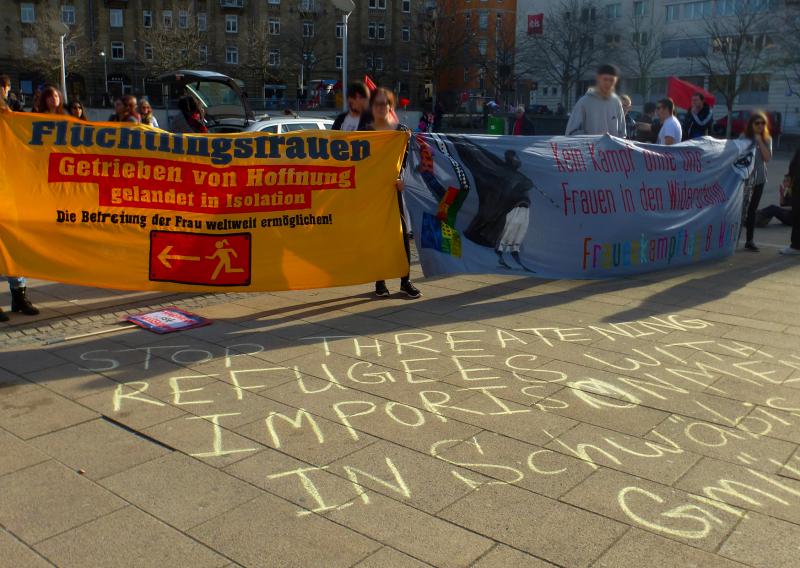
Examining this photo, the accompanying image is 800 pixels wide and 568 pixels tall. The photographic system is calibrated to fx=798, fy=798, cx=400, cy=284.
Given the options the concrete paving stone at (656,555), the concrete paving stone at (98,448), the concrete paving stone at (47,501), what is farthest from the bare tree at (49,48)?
the concrete paving stone at (656,555)

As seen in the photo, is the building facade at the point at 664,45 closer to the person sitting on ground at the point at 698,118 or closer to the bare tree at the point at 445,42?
the bare tree at the point at 445,42

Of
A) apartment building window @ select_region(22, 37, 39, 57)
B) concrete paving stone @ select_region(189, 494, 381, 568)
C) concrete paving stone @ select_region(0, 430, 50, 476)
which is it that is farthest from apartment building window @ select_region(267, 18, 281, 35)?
concrete paving stone @ select_region(189, 494, 381, 568)

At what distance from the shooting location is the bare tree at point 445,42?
59.2 m

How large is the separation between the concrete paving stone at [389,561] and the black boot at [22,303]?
Result: 15.4 ft

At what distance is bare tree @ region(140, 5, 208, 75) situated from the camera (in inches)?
2116

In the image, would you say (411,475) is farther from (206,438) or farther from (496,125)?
(496,125)

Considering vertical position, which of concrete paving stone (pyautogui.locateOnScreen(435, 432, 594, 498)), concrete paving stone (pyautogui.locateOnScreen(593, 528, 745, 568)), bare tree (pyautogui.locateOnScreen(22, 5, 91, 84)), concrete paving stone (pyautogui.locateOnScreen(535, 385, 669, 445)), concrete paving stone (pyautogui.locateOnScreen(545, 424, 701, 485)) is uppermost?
bare tree (pyautogui.locateOnScreen(22, 5, 91, 84))

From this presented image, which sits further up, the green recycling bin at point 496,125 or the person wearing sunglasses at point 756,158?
the green recycling bin at point 496,125

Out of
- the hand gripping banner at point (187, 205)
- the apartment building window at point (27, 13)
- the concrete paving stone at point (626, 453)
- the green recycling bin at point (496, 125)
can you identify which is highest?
the apartment building window at point (27, 13)

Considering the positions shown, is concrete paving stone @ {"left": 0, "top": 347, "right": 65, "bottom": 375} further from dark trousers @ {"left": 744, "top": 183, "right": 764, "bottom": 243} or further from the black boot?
dark trousers @ {"left": 744, "top": 183, "right": 764, "bottom": 243}

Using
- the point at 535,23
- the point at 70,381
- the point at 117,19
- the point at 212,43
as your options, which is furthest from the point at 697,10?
the point at 70,381

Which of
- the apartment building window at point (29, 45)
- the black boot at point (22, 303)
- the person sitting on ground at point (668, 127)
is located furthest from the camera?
the apartment building window at point (29, 45)

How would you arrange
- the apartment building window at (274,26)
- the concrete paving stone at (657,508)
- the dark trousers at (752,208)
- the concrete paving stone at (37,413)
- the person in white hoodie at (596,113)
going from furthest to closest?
1. the apartment building window at (274,26)
2. the dark trousers at (752,208)
3. the person in white hoodie at (596,113)
4. the concrete paving stone at (37,413)
5. the concrete paving stone at (657,508)

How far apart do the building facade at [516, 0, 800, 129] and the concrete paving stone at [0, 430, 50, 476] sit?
5248 centimetres
